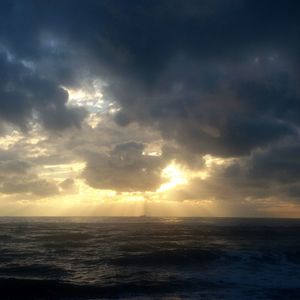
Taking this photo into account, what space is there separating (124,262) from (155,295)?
631 inches

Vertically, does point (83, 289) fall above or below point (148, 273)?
below

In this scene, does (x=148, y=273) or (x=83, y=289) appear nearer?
(x=83, y=289)

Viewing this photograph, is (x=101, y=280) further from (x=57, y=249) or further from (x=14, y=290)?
(x=57, y=249)

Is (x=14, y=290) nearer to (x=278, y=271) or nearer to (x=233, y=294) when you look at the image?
(x=233, y=294)

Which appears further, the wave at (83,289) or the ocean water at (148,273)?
the ocean water at (148,273)

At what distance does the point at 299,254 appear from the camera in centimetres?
4809

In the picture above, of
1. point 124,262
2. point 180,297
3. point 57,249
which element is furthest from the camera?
point 57,249

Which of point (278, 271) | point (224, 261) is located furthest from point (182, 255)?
point (278, 271)

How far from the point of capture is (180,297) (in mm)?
24672

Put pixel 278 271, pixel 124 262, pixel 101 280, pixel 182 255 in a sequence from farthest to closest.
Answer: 1. pixel 182 255
2. pixel 124 262
3. pixel 278 271
4. pixel 101 280

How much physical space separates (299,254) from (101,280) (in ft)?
95.4

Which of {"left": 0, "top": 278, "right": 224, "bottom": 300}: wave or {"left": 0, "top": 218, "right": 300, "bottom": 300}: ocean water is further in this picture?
{"left": 0, "top": 218, "right": 300, "bottom": 300}: ocean water

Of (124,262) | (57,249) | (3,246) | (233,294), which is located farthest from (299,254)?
(3,246)

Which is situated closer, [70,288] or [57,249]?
[70,288]
